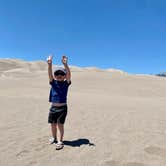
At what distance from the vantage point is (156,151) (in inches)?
246

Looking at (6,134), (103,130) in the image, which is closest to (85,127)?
(103,130)

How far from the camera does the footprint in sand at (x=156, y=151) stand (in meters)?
6.04

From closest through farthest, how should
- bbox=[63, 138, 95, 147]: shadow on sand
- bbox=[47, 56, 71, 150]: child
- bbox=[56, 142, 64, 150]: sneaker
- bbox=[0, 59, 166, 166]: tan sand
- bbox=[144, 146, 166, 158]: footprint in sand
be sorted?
1. bbox=[0, 59, 166, 166]: tan sand
2. bbox=[144, 146, 166, 158]: footprint in sand
3. bbox=[56, 142, 64, 150]: sneaker
4. bbox=[47, 56, 71, 150]: child
5. bbox=[63, 138, 95, 147]: shadow on sand

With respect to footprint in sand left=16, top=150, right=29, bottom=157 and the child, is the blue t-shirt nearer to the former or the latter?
the child

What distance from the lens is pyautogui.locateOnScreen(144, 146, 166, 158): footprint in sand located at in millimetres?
6035

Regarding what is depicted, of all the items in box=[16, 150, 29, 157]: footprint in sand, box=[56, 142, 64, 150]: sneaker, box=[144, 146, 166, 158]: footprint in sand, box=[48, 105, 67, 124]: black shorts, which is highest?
box=[48, 105, 67, 124]: black shorts

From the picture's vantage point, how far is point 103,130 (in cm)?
828

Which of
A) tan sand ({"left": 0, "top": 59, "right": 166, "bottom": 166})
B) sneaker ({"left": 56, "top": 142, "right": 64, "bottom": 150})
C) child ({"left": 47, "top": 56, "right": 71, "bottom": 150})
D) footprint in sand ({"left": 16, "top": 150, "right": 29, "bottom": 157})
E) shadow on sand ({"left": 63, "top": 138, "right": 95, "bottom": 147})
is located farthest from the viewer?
shadow on sand ({"left": 63, "top": 138, "right": 95, "bottom": 147})

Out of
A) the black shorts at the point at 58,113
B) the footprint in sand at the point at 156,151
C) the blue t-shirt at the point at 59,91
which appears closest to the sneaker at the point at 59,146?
the black shorts at the point at 58,113

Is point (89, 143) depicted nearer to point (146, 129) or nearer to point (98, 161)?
point (98, 161)

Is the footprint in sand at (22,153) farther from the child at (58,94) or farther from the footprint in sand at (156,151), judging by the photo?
the footprint in sand at (156,151)

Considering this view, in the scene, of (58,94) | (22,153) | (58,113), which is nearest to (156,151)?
(58,113)

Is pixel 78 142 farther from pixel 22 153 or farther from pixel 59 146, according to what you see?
pixel 22 153

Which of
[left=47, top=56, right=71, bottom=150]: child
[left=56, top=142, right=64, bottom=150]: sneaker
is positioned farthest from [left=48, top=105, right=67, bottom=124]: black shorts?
[left=56, top=142, right=64, bottom=150]: sneaker
